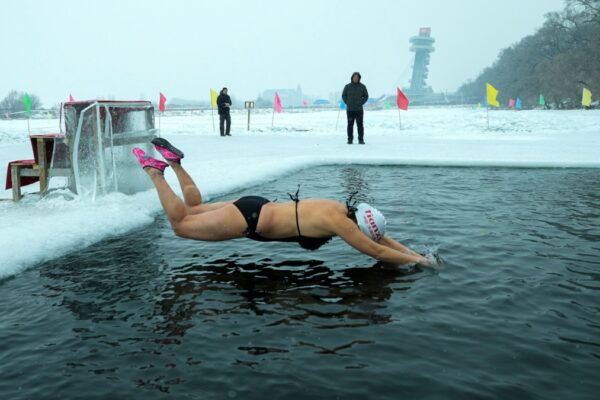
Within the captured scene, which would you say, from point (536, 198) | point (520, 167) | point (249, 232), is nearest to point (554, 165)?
point (520, 167)

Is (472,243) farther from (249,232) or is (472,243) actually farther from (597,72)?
(597,72)

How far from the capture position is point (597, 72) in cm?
5491

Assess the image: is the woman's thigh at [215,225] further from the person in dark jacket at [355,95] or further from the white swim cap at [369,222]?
the person in dark jacket at [355,95]

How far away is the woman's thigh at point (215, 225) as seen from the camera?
493 cm

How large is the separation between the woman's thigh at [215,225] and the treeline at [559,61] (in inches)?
2389

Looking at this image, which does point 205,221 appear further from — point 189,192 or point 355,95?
point 355,95

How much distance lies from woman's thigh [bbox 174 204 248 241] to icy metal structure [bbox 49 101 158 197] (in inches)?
114

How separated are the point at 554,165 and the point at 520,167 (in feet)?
2.33

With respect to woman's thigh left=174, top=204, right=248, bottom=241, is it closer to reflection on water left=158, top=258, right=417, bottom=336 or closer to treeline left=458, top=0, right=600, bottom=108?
reflection on water left=158, top=258, right=417, bottom=336

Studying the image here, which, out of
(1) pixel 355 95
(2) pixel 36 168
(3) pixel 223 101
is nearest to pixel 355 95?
(1) pixel 355 95

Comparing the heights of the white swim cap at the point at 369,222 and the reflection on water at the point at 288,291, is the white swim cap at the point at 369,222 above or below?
above

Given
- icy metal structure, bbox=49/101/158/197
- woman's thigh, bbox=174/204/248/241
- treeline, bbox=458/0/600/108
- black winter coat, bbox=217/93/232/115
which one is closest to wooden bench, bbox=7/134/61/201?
icy metal structure, bbox=49/101/158/197

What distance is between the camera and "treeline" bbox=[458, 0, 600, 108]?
60188 mm

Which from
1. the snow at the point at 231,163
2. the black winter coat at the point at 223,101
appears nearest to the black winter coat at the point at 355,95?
the snow at the point at 231,163
